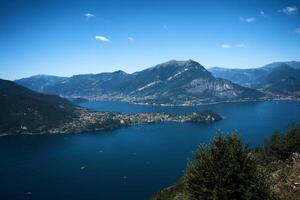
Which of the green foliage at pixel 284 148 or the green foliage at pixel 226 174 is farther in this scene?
the green foliage at pixel 284 148

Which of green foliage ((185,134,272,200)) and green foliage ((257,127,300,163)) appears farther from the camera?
green foliage ((257,127,300,163))

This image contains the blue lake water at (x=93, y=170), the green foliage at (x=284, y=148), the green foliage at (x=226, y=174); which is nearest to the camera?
the green foliage at (x=226, y=174)

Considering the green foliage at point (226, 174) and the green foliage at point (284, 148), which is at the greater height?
the green foliage at point (226, 174)

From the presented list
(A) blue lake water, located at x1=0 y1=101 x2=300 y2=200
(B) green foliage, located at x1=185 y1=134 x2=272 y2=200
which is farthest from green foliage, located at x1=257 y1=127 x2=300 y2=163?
(B) green foliage, located at x1=185 y1=134 x2=272 y2=200

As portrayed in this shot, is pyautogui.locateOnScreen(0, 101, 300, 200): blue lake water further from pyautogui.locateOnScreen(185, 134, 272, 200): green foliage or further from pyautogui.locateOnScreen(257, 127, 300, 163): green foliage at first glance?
pyautogui.locateOnScreen(185, 134, 272, 200): green foliage

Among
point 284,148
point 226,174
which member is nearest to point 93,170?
point 284,148

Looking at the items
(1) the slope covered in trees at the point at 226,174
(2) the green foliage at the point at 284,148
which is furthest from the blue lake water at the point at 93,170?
(1) the slope covered in trees at the point at 226,174

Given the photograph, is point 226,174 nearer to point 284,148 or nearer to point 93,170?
point 284,148

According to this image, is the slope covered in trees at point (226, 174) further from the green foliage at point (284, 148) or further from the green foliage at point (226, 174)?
the green foliage at point (284, 148)
